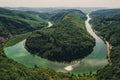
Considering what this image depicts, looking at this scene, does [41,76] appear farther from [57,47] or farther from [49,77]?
[57,47]

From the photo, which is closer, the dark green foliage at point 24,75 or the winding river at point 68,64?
the dark green foliage at point 24,75

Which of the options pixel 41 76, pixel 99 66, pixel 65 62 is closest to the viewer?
pixel 41 76

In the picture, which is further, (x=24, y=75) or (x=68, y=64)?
(x=68, y=64)

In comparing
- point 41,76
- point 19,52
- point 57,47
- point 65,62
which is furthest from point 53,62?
point 41,76

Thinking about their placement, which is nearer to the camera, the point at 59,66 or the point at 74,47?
the point at 59,66

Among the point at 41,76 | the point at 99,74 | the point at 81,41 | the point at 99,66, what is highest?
the point at 81,41

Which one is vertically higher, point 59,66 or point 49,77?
point 59,66

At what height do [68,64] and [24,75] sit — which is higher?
[68,64]

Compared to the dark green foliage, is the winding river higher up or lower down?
higher up

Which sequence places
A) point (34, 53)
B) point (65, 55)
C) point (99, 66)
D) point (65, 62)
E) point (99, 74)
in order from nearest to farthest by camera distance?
point (99, 74)
point (99, 66)
point (65, 62)
point (65, 55)
point (34, 53)

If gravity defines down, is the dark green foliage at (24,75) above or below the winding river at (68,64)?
below

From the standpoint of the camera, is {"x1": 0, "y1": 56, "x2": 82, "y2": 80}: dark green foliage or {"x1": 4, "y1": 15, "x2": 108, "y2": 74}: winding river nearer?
{"x1": 0, "y1": 56, "x2": 82, "y2": 80}: dark green foliage
